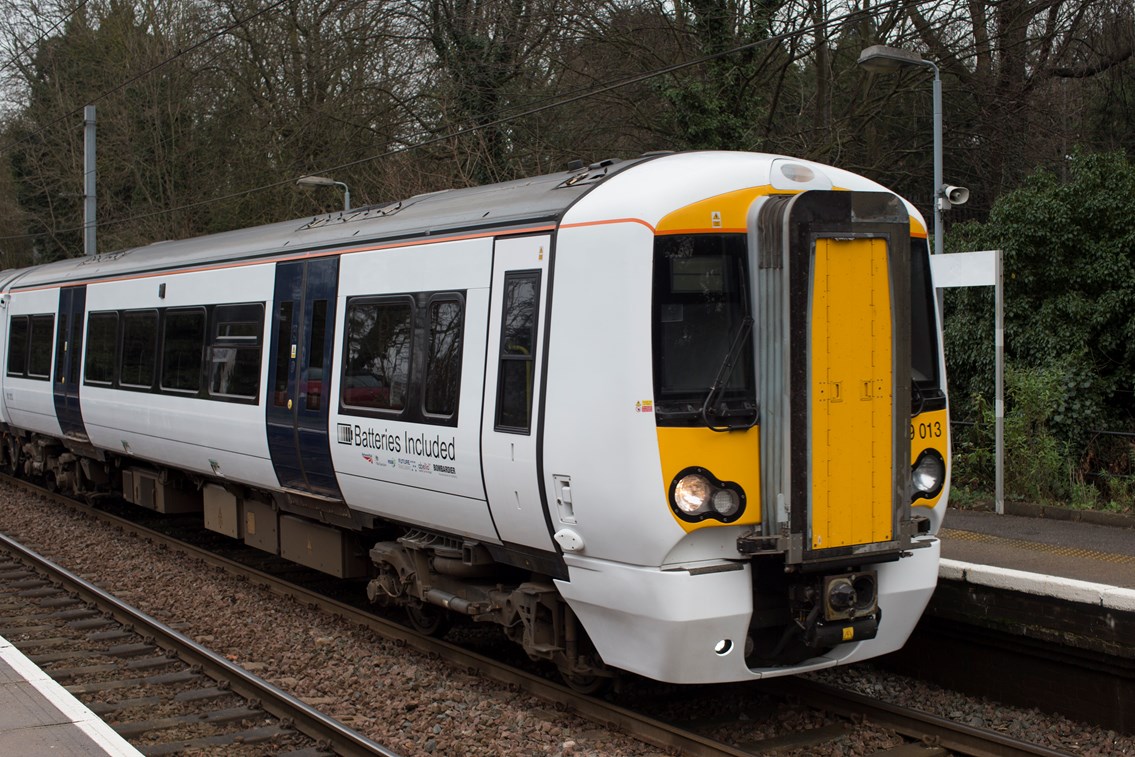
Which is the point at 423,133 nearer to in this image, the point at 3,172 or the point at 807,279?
the point at 807,279

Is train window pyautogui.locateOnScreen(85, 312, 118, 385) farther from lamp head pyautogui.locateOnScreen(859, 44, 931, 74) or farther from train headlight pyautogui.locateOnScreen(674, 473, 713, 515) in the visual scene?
lamp head pyautogui.locateOnScreen(859, 44, 931, 74)

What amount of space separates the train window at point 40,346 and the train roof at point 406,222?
201cm

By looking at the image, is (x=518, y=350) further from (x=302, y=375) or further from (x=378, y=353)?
(x=302, y=375)

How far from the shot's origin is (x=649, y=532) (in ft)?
18.0

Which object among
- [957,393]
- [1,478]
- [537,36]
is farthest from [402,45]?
[957,393]

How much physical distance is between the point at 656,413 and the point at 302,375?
379 centimetres

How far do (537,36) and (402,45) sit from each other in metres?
4.13

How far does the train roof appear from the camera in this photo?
643 centimetres

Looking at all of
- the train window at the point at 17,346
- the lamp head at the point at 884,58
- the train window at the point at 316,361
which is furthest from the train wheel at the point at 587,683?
the train window at the point at 17,346

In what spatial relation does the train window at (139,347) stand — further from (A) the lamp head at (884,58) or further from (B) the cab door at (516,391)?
(A) the lamp head at (884,58)

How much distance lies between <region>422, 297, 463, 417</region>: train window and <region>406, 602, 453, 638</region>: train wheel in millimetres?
1764

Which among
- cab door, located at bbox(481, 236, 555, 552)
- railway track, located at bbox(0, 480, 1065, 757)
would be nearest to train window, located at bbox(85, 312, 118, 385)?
railway track, located at bbox(0, 480, 1065, 757)

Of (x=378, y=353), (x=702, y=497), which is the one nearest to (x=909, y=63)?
(x=378, y=353)

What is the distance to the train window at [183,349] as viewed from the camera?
10.3 metres
